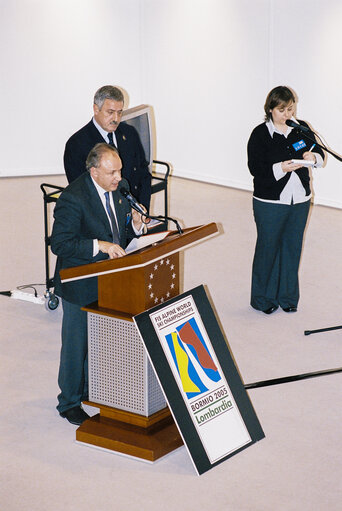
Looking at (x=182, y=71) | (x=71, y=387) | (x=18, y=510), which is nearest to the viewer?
(x=18, y=510)

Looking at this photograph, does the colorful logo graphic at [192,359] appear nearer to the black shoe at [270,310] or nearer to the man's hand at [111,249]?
the man's hand at [111,249]

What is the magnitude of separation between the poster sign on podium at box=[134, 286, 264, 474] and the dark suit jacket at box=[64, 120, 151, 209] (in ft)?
5.01

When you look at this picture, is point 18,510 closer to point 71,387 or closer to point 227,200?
point 71,387

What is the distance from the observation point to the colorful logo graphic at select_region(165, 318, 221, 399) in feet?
14.0

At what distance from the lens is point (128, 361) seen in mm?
4375

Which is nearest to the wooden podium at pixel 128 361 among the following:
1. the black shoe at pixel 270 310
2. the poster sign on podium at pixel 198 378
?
the poster sign on podium at pixel 198 378

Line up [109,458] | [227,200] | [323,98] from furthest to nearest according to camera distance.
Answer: [227,200] < [323,98] < [109,458]

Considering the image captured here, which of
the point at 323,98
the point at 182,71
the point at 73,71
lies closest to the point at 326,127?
the point at 323,98

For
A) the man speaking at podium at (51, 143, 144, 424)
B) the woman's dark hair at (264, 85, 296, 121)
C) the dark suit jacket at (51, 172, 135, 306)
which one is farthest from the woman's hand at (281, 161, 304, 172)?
the dark suit jacket at (51, 172, 135, 306)

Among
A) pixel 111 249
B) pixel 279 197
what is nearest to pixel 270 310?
pixel 279 197

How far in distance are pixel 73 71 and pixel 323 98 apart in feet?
12.1

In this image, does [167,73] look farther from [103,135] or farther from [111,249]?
[111,249]

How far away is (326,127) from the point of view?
9.31 m

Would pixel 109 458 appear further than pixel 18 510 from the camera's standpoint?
Yes
